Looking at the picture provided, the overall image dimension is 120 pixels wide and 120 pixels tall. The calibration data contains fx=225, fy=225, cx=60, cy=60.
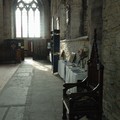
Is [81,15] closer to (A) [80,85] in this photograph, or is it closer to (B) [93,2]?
(B) [93,2]

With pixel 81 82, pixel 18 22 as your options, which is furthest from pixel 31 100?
pixel 18 22

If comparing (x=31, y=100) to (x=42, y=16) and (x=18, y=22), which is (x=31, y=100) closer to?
(x=42, y=16)

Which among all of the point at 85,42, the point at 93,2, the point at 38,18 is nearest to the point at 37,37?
the point at 38,18

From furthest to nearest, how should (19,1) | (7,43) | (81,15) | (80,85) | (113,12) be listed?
(19,1), (7,43), (81,15), (80,85), (113,12)

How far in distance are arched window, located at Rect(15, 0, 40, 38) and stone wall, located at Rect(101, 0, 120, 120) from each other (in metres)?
14.0

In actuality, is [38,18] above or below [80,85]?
above

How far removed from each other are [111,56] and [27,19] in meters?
14.6

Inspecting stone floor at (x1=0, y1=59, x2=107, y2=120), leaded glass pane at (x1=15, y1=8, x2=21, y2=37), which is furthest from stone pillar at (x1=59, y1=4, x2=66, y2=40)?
leaded glass pane at (x1=15, y1=8, x2=21, y2=37)

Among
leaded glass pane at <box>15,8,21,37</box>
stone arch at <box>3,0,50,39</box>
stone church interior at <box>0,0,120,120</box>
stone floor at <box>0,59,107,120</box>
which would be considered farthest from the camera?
leaded glass pane at <box>15,8,21,37</box>

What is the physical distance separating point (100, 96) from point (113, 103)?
425 mm

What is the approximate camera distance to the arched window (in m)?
17.0

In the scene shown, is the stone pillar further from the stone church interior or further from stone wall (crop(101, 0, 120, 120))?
stone wall (crop(101, 0, 120, 120))

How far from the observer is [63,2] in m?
9.34

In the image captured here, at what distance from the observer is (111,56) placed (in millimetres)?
3322
